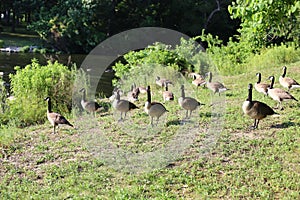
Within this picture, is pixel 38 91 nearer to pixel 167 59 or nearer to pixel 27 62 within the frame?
pixel 167 59

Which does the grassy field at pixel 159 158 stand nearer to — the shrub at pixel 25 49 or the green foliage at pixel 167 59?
the green foliage at pixel 167 59

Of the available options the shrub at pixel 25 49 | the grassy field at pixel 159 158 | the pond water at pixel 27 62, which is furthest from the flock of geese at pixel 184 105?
the shrub at pixel 25 49

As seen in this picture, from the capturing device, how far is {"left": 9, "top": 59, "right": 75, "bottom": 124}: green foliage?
10.7 metres

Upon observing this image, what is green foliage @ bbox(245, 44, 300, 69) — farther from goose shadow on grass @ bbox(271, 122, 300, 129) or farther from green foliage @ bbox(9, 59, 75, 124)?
goose shadow on grass @ bbox(271, 122, 300, 129)

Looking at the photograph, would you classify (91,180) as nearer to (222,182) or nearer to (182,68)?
(222,182)

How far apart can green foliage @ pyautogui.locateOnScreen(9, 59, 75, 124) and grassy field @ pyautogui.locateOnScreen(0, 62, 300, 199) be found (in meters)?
1.52

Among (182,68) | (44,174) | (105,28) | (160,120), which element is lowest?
(44,174)

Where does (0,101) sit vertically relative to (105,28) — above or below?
below

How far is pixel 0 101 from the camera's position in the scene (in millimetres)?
10773

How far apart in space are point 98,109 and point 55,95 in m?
1.99

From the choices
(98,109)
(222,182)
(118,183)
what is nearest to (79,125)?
(98,109)

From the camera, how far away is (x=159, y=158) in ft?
22.6

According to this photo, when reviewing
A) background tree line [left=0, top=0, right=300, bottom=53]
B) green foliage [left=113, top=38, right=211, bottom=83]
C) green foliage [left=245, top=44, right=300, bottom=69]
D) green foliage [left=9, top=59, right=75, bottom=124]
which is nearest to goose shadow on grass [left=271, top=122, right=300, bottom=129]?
green foliage [left=9, top=59, right=75, bottom=124]

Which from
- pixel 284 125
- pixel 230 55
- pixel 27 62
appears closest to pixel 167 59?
pixel 230 55
